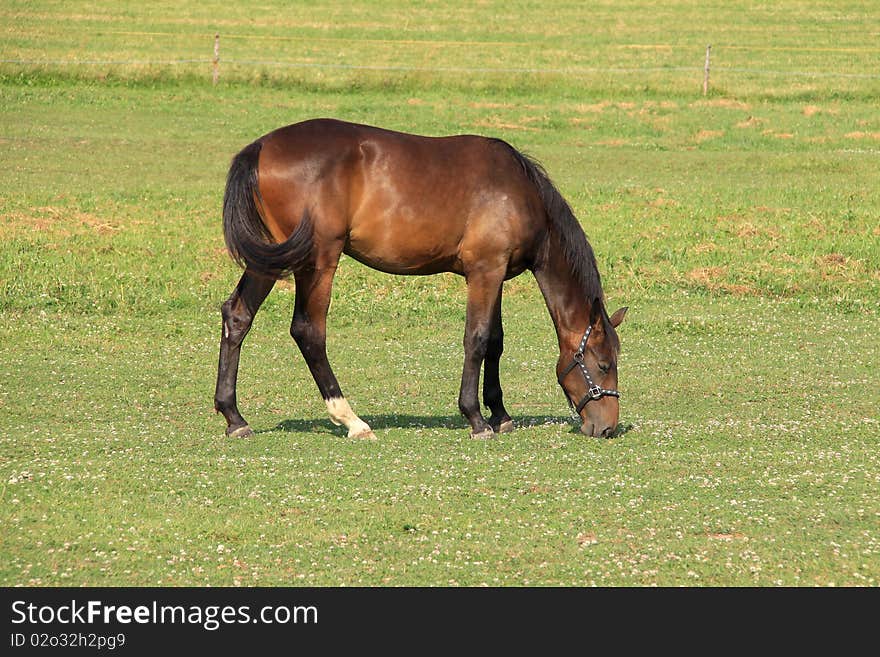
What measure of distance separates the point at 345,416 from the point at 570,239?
2.54 m

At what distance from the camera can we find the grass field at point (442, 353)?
8.60 m

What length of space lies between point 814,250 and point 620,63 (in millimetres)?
27081

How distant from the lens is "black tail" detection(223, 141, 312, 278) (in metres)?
10.8

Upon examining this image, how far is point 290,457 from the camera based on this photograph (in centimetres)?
1077

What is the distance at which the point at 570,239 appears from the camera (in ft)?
37.8

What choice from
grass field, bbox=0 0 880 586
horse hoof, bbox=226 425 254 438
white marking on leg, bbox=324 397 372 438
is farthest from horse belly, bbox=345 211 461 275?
horse hoof, bbox=226 425 254 438

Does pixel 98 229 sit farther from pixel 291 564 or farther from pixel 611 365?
pixel 291 564

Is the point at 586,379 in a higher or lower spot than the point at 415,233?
lower

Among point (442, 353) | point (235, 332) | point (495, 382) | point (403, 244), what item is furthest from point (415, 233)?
point (442, 353)

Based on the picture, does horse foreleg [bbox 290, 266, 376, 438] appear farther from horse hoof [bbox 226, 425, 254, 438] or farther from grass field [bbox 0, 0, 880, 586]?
horse hoof [bbox 226, 425, 254, 438]

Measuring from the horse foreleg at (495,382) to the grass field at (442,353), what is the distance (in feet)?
0.98

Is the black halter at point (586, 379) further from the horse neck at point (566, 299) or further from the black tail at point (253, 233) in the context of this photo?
the black tail at point (253, 233)

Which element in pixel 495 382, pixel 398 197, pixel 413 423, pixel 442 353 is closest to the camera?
pixel 398 197

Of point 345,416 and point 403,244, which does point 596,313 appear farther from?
point 345,416
